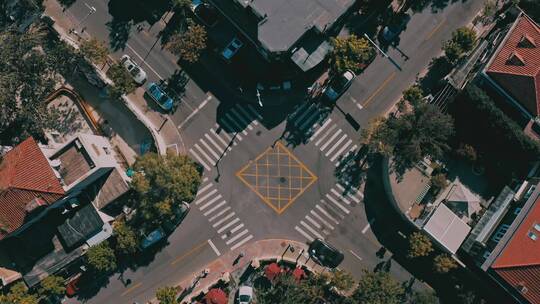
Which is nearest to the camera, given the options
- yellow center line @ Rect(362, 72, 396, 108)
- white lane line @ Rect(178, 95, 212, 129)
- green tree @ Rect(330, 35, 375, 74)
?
Result: green tree @ Rect(330, 35, 375, 74)

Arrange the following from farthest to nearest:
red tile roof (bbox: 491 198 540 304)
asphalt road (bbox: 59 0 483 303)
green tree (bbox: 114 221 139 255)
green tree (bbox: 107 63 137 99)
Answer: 1. asphalt road (bbox: 59 0 483 303)
2. green tree (bbox: 107 63 137 99)
3. green tree (bbox: 114 221 139 255)
4. red tile roof (bbox: 491 198 540 304)

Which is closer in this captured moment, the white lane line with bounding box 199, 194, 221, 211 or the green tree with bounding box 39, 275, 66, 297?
the green tree with bounding box 39, 275, 66, 297

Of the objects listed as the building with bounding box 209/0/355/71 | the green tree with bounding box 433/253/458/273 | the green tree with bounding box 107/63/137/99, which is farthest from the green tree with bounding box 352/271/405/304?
the green tree with bounding box 107/63/137/99

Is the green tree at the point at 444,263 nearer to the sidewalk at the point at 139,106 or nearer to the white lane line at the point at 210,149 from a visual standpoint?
the white lane line at the point at 210,149

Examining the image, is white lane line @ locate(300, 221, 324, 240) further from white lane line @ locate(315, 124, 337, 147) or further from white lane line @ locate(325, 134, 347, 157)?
white lane line @ locate(315, 124, 337, 147)

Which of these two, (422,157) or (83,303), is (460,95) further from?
(83,303)

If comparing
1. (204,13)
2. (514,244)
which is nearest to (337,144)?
(514,244)

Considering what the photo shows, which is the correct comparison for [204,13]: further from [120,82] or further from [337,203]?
[337,203]
